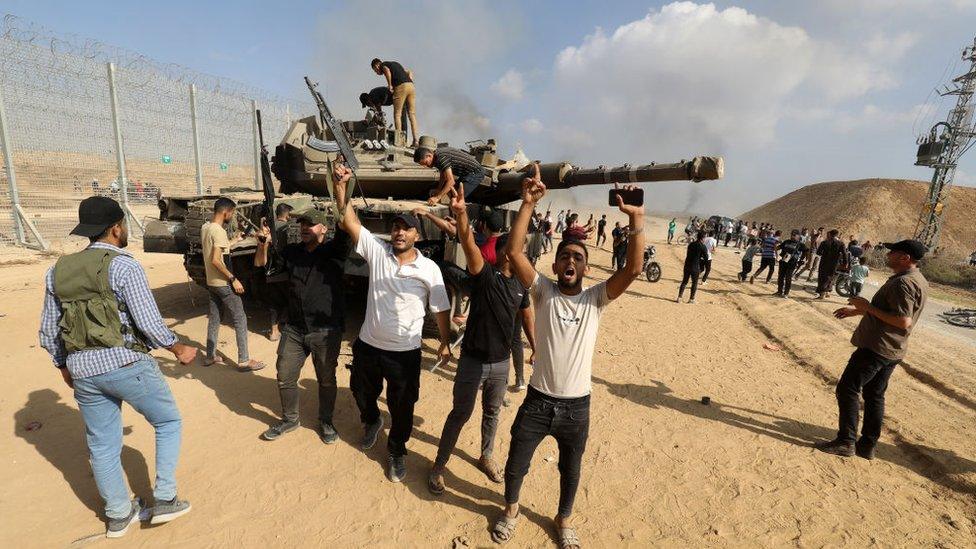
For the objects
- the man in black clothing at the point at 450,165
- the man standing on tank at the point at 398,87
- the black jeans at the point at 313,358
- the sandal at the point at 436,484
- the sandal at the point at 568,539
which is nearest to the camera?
the sandal at the point at 568,539

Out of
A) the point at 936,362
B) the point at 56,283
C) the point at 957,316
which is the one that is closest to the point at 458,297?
the point at 56,283

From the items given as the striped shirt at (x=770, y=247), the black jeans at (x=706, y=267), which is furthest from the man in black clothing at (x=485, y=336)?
the striped shirt at (x=770, y=247)

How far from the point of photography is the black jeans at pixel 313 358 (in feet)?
11.7

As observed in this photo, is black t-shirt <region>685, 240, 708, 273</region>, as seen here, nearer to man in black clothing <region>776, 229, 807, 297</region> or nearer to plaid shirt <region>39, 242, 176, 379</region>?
man in black clothing <region>776, 229, 807, 297</region>

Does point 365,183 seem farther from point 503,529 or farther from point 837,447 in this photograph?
point 837,447

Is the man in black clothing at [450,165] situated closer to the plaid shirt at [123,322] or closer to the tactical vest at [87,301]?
the plaid shirt at [123,322]

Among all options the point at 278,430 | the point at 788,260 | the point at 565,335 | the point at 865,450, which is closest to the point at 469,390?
the point at 565,335

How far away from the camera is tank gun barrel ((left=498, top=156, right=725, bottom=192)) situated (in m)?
4.80

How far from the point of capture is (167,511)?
283 cm

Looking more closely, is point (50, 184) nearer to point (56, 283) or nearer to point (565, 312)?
point (56, 283)

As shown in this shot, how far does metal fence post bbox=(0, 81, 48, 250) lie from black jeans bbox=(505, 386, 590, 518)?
14133 mm

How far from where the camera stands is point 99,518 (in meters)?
2.88

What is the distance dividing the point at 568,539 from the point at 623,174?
421 centimetres

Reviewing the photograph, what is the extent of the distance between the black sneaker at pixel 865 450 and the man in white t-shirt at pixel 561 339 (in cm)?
321
